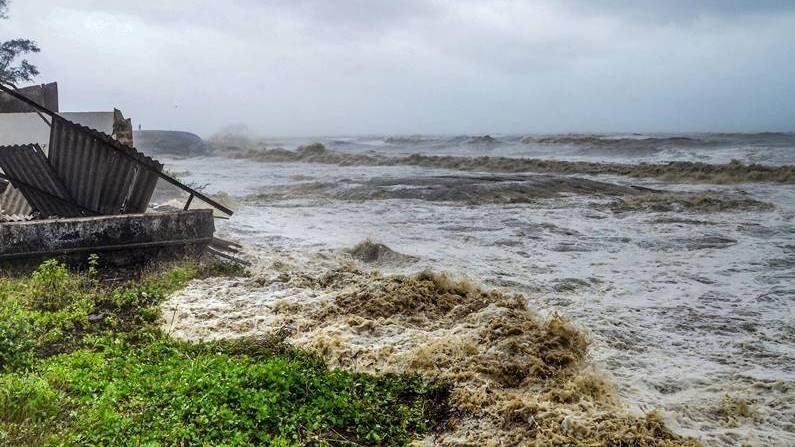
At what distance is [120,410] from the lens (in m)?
4.84

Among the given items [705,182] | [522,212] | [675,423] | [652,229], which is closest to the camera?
[675,423]

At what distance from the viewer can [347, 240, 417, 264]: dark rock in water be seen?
11048 millimetres

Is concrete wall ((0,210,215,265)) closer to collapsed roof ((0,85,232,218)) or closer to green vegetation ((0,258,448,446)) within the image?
collapsed roof ((0,85,232,218))

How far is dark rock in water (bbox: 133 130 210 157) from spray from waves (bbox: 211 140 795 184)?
10.9 m

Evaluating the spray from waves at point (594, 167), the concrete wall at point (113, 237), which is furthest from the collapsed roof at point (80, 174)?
the spray from waves at point (594, 167)

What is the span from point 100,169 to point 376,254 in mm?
4689

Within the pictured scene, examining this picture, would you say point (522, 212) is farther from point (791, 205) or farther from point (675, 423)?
point (675, 423)

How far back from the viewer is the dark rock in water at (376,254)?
36.2 ft

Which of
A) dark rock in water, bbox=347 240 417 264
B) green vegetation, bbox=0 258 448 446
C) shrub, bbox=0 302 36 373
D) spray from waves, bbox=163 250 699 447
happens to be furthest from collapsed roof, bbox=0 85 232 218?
shrub, bbox=0 302 36 373

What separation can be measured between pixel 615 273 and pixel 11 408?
8251 mm

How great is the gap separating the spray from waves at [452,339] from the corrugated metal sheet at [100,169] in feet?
7.89

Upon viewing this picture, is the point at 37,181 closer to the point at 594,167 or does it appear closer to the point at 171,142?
the point at 594,167

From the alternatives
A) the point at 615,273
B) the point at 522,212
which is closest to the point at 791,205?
the point at 522,212

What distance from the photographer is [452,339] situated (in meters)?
6.62
